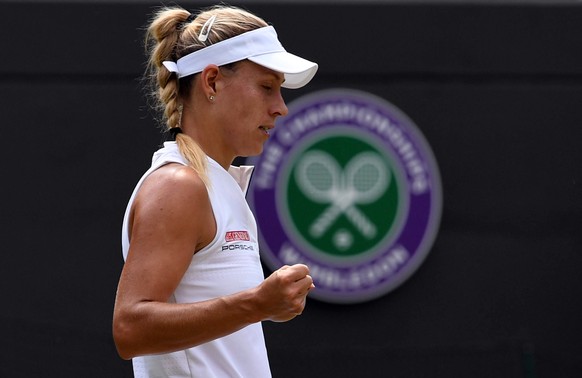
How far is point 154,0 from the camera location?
4.64 m

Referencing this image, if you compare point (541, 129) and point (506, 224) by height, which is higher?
point (541, 129)

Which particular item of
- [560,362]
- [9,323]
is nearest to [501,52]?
[560,362]

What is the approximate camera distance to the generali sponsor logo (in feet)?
6.53

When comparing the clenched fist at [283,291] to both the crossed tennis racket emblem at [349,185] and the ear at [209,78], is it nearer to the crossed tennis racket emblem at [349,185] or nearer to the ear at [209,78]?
the ear at [209,78]

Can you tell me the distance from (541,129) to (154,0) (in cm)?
168

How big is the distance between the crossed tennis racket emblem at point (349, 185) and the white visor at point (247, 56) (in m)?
2.47

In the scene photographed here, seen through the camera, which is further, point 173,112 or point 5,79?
point 5,79

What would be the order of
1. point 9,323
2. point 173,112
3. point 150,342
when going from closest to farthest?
1. point 150,342
2. point 173,112
3. point 9,323

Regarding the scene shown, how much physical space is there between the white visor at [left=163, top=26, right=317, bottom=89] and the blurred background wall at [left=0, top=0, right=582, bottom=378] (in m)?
2.47

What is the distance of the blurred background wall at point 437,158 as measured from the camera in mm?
4547

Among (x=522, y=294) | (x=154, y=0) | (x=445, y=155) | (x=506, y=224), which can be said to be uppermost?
(x=154, y=0)

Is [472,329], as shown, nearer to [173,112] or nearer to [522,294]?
[522,294]

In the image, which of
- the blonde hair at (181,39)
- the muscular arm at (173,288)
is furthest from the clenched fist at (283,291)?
the blonde hair at (181,39)

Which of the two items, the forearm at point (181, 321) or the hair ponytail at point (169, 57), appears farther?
the hair ponytail at point (169, 57)
